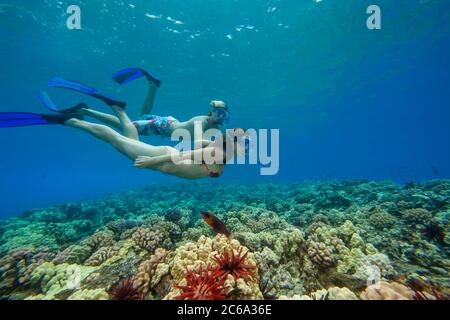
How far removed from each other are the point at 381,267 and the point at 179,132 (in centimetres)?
585

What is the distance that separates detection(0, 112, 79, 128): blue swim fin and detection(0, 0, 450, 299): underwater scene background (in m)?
3.23

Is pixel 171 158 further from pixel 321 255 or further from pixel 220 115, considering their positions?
pixel 321 255

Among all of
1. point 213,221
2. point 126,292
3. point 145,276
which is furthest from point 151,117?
point 126,292

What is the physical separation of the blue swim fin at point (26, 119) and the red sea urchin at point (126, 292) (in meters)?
4.35

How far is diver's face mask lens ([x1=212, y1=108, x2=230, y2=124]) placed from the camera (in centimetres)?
545

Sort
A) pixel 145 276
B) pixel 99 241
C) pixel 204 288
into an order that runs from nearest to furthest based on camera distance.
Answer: pixel 204 288
pixel 145 276
pixel 99 241

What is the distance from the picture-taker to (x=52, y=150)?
155 ft

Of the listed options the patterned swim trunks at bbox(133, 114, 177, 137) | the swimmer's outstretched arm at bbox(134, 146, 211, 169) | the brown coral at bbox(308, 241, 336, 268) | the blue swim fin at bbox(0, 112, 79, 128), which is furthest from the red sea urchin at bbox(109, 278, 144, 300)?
the patterned swim trunks at bbox(133, 114, 177, 137)

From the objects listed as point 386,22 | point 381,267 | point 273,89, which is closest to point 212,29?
point 273,89

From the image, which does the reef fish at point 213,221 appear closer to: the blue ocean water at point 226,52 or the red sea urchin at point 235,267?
the red sea urchin at point 235,267

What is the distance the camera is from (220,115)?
18.0ft

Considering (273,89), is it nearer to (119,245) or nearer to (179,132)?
(179,132)

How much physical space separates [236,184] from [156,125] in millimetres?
20750

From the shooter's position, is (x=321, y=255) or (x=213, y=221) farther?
(x=321, y=255)
